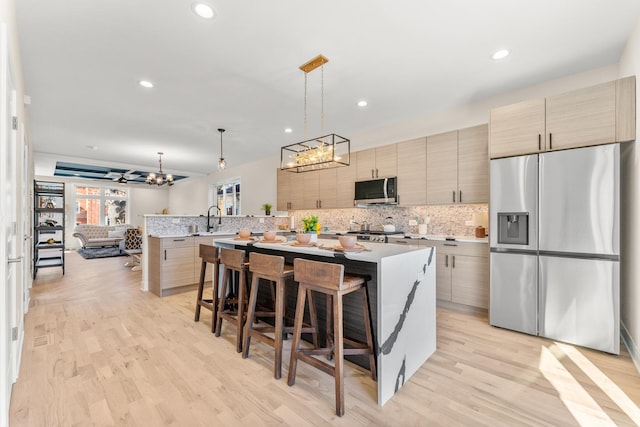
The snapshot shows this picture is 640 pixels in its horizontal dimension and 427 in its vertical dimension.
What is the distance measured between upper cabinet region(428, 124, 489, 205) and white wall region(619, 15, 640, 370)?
3.90 ft

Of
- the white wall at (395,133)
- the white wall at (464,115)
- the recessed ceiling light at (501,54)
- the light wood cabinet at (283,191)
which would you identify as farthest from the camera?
the light wood cabinet at (283,191)

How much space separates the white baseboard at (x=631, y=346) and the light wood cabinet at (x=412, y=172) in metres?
2.31

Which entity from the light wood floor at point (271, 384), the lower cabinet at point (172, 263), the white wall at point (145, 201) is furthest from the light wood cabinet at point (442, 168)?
the white wall at point (145, 201)

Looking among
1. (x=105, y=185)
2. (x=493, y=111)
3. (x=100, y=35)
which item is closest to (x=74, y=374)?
(x=100, y=35)

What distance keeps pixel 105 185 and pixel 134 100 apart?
30.2 ft

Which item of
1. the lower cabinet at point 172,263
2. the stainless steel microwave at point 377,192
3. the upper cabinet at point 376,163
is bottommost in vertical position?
the lower cabinet at point 172,263

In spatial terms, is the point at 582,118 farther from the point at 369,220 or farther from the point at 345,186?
the point at 345,186

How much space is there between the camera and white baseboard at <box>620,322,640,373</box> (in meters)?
2.15

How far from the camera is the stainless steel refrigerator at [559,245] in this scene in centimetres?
238

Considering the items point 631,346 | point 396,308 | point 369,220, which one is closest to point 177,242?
point 369,220

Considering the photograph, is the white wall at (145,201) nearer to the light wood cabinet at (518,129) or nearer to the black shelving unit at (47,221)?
the black shelving unit at (47,221)

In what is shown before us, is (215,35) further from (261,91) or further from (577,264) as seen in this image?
(577,264)

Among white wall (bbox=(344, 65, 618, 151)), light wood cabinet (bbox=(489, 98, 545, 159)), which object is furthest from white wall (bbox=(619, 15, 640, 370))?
light wood cabinet (bbox=(489, 98, 545, 159))

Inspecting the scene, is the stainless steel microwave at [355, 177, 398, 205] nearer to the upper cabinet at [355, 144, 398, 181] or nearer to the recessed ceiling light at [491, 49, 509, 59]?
the upper cabinet at [355, 144, 398, 181]
